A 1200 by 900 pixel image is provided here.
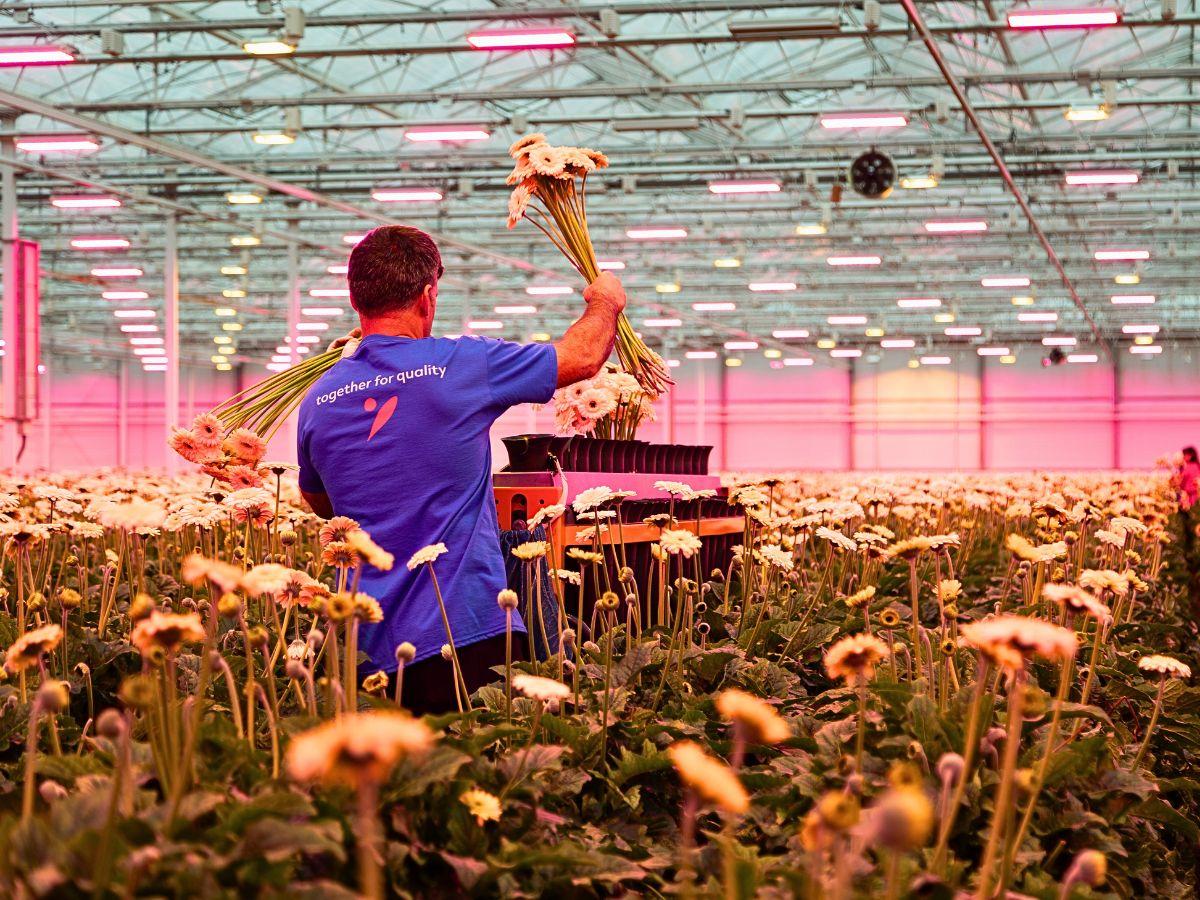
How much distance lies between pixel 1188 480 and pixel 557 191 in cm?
338

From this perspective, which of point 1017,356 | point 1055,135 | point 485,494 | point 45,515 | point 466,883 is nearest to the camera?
point 466,883

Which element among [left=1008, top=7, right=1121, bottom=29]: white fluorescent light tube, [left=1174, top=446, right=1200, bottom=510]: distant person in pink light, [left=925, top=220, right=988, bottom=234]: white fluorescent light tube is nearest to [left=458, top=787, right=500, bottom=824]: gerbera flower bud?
[left=1174, top=446, right=1200, bottom=510]: distant person in pink light

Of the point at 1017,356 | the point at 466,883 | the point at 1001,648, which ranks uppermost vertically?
the point at 1017,356

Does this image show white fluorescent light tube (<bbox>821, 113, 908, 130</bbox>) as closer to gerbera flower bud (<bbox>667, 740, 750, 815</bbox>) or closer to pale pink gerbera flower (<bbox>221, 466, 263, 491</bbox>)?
pale pink gerbera flower (<bbox>221, 466, 263, 491</bbox>)

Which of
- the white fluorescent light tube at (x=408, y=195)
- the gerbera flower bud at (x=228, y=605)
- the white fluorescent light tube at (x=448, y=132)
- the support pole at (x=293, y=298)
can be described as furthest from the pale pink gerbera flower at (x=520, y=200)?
the white fluorescent light tube at (x=408, y=195)

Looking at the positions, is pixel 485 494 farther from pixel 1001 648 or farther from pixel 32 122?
pixel 32 122

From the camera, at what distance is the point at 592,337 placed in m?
2.62

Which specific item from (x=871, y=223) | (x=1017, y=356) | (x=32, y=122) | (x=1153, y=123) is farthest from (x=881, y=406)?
(x=32, y=122)

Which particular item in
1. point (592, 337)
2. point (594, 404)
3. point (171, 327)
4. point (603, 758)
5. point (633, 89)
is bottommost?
point (603, 758)

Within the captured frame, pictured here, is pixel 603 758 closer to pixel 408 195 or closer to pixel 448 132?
pixel 448 132

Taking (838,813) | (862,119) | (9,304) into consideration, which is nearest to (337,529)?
(838,813)

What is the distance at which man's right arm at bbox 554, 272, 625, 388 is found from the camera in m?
2.57

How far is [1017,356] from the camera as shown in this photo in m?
39.3

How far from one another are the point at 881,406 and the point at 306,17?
29951 mm
